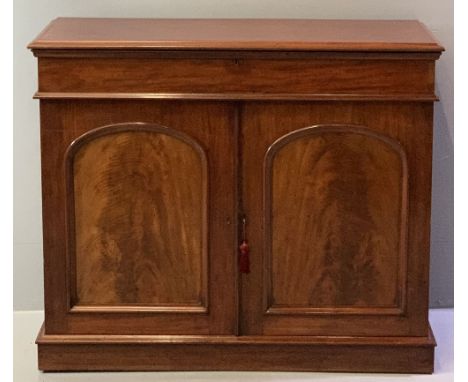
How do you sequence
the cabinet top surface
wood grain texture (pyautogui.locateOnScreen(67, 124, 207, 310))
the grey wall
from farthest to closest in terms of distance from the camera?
1. the grey wall
2. wood grain texture (pyautogui.locateOnScreen(67, 124, 207, 310))
3. the cabinet top surface

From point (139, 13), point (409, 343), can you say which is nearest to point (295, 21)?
point (139, 13)

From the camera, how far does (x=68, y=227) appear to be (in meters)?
3.16

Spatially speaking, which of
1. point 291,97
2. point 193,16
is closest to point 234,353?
point 291,97

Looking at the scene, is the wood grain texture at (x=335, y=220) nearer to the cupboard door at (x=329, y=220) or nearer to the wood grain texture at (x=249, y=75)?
the cupboard door at (x=329, y=220)

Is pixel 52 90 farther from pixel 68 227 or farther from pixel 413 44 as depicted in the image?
pixel 413 44

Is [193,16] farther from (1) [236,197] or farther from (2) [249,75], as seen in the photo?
(1) [236,197]

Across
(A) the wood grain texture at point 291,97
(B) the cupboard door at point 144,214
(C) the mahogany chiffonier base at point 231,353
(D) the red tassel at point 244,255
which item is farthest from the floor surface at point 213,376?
(A) the wood grain texture at point 291,97

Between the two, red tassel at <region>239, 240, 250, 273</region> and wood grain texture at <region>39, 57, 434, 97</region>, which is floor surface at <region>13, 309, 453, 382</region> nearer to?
red tassel at <region>239, 240, 250, 273</region>

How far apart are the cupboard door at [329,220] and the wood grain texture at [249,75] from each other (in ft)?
0.18

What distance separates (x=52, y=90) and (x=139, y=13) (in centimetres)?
52

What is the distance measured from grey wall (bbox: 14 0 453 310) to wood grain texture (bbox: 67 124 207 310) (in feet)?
1.57

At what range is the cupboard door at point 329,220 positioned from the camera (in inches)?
121

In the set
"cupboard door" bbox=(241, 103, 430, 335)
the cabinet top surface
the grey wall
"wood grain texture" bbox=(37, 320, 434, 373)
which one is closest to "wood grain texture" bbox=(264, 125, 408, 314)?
"cupboard door" bbox=(241, 103, 430, 335)

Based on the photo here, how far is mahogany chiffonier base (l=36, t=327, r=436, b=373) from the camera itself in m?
3.20
